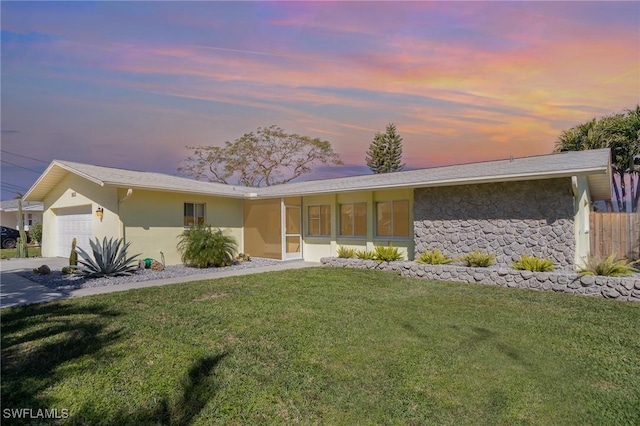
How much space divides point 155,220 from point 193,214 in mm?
1714

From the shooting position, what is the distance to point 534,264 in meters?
9.05

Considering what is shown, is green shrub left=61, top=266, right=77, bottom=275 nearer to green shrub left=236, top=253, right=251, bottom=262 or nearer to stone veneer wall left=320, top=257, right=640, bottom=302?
green shrub left=236, top=253, right=251, bottom=262

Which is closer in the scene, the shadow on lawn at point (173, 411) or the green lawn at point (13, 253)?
the shadow on lawn at point (173, 411)

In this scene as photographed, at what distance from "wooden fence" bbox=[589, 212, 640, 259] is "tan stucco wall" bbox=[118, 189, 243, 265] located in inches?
564

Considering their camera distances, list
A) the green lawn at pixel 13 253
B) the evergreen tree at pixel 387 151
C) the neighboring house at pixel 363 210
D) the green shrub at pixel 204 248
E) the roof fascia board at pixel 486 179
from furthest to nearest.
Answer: the evergreen tree at pixel 387 151
the green lawn at pixel 13 253
the green shrub at pixel 204 248
the neighboring house at pixel 363 210
the roof fascia board at pixel 486 179

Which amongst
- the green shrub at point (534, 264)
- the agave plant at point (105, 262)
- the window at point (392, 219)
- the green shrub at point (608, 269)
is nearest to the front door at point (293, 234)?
the window at point (392, 219)

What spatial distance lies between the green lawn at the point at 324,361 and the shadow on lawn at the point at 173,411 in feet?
0.05

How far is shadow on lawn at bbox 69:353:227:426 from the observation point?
10.1 ft

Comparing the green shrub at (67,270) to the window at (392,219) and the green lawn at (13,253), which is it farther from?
the window at (392,219)

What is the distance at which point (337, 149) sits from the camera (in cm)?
3616

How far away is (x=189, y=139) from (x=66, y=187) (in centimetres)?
1950

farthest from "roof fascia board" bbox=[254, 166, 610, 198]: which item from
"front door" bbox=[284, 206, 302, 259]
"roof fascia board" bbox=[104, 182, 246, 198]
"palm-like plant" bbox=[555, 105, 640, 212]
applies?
"palm-like plant" bbox=[555, 105, 640, 212]

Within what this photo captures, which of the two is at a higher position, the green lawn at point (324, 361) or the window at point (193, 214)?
the window at point (193, 214)

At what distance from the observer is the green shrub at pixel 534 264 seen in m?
8.98
